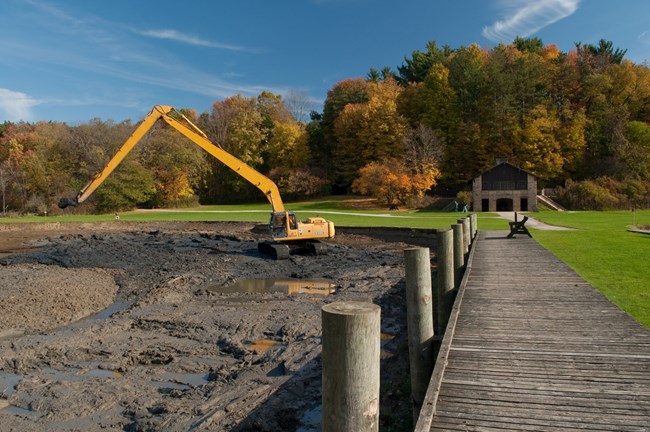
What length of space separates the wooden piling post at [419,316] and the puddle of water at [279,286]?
29.4ft

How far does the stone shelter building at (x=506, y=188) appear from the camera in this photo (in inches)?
1956

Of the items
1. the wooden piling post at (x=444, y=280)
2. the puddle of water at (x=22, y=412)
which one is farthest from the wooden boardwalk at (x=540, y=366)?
the puddle of water at (x=22, y=412)

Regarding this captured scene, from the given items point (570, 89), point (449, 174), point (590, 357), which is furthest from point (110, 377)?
point (570, 89)

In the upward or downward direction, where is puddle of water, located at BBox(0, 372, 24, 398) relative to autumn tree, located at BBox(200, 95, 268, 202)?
downward

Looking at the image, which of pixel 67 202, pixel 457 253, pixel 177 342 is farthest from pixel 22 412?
pixel 67 202

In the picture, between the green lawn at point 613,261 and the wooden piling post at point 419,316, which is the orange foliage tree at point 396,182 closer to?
the green lawn at point 613,261

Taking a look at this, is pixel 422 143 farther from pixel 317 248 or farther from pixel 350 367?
pixel 350 367

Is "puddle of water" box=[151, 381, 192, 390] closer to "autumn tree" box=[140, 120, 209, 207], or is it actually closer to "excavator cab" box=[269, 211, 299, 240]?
"excavator cab" box=[269, 211, 299, 240]

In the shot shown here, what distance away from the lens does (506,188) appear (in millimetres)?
50031

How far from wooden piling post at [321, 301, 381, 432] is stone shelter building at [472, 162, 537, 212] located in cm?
4994

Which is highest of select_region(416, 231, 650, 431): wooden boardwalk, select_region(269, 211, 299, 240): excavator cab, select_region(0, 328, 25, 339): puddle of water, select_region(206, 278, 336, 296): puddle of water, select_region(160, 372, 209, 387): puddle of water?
select_region(269, 211, 299, 240): excavator cab

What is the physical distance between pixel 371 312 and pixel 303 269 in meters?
17.6

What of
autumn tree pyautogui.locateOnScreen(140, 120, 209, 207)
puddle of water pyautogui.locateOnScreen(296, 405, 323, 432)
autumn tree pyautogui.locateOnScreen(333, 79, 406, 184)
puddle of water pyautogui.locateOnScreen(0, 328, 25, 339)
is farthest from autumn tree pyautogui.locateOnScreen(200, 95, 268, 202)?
puddle of water pyautogui.locateOnScreen(296, 405, 323, 432)

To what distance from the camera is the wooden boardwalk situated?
4473mm
